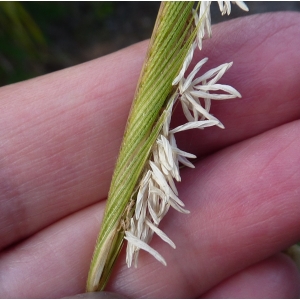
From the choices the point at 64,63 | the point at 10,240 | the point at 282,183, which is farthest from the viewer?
the point at 64,63

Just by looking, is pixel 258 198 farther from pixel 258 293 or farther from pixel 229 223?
pixel 258 293

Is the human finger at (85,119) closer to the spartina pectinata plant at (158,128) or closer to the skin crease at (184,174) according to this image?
the skin crease at (184,174)

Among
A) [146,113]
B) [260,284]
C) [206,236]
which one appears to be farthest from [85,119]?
[260,284]

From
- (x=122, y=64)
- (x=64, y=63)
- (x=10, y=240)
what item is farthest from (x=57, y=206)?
(x=64, y=63)

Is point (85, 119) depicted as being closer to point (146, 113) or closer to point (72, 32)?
point (146, 113)

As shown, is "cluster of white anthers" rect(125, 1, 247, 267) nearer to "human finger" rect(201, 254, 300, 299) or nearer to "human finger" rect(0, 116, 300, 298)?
"human finger" rect(0, 116, 300, 298)

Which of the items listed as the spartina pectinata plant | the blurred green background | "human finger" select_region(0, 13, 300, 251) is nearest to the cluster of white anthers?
the spartina pectinata plant
